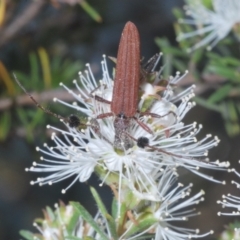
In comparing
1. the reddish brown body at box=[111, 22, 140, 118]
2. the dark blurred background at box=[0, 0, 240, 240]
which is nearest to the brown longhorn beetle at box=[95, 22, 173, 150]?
the reddish brown body at box=[111, 22, 140, 118]

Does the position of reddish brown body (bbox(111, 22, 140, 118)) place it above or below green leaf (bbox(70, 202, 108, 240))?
above

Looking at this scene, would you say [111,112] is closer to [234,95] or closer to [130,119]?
[130,119]

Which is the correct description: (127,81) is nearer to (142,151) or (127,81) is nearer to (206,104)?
(142,151)

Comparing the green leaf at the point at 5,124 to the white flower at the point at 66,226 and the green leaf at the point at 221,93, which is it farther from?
the green leaf at the point at 221,93

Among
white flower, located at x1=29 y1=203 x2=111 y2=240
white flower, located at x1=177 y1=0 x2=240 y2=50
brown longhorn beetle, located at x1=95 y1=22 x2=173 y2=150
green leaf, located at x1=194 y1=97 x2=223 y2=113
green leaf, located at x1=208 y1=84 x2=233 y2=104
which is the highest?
white flower, located at x1=177 y1=0 x2=240 y2=50

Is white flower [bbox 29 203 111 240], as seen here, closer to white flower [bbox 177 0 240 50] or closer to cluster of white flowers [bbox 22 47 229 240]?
cluster of white flowers [bbox 22 47 229 240]

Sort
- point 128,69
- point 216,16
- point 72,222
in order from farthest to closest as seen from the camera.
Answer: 1. point 216,16
2. point 72,222
3. point 128,69

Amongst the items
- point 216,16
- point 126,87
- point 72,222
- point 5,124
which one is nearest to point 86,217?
point 72,222
